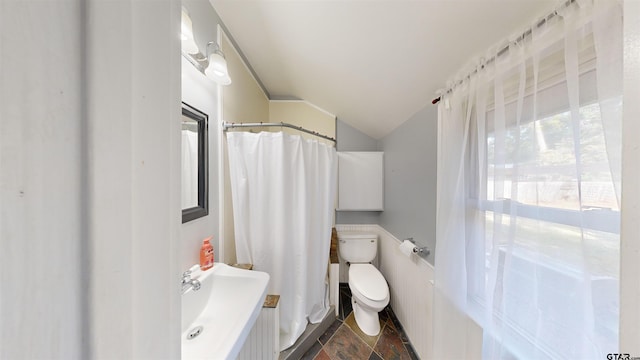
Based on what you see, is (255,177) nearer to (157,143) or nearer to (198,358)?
(198,358)

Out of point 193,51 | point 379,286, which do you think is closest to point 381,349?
point 379,286

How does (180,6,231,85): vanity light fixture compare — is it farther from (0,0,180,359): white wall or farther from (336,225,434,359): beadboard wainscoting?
(336,225,434,359): beadboard wainscoting

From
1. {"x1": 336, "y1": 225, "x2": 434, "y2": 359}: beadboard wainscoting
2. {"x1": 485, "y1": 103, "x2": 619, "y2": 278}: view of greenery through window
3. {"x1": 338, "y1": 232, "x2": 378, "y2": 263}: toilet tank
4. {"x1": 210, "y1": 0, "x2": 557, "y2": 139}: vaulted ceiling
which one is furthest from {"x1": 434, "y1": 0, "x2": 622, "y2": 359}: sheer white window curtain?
{"x1": 338, "y1": 232, "x2": 378, "y2": 263}: toilet tank

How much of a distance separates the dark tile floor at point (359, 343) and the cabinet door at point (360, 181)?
3.54 ft

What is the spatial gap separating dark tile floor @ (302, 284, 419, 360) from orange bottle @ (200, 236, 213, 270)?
101 centimetres

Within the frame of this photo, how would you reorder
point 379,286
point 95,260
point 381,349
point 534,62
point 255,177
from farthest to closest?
point 379,286, point 381,349, point 255,177, point 534,62, point 95,260

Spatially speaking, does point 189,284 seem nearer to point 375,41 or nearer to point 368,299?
point 368,299

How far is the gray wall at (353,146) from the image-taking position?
2.39 m

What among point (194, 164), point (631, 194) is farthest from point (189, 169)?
point (631, 194)

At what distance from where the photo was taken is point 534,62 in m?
0.67

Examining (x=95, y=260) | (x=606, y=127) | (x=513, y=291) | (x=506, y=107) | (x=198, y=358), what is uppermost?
(x=506, y=107)

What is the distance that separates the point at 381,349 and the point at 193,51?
7.25 feet

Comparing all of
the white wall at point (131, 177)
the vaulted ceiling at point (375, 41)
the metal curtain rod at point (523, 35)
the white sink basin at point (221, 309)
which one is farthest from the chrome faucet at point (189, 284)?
the metal curtain rod at point (523, 35)

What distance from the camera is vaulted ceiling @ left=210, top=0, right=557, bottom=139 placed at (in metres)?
0.79
